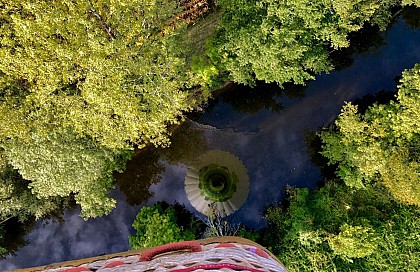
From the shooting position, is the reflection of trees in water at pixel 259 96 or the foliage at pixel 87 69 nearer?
the foliage at pixel 87 69

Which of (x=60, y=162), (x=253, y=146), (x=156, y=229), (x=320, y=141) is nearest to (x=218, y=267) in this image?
(x=60, y=162)

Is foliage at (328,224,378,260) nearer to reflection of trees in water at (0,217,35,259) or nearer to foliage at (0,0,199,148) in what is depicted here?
foliage at (0,0,199,148)

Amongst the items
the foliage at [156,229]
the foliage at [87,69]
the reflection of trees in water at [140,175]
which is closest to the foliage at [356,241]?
the foliage at [156,229]

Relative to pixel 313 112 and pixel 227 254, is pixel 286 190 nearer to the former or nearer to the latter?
pixel 313 112

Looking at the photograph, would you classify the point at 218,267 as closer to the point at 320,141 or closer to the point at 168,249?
the point at 168,249

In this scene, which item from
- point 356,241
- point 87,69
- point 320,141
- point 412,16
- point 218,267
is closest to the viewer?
point 218,267

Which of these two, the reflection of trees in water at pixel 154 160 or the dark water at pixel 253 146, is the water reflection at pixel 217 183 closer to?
the dark water at pixel 253 146

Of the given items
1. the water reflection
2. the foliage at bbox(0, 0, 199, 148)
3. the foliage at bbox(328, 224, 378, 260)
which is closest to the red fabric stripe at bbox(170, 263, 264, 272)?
the foliage at bbox(0, 0, 199, 148)
